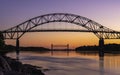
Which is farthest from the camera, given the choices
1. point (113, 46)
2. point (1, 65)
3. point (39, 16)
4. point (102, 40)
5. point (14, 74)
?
point (113, 46)

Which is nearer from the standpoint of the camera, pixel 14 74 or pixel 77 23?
pixel 14 74

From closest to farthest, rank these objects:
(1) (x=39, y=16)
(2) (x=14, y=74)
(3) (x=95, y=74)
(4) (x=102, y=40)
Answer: (2) (x=14, y=74) < (3) (x=95, y=74) < (1) (x=39, y=16) < (4) (x=102, y=40)

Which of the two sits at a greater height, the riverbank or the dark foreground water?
the riverbank

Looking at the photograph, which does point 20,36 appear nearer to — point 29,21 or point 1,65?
point 29,21

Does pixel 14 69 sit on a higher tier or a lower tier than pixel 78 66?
higher

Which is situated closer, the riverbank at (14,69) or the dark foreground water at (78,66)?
the riverbank at (14,69)

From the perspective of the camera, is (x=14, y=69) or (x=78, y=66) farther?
(x=78, y=66)

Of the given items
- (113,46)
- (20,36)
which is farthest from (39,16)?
(113,46)

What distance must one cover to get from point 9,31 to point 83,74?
114 meters

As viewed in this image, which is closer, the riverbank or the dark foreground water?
the riverbank

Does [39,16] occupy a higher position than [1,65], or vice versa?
[39,16]

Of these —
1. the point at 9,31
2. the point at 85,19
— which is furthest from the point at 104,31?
the point at 9,31

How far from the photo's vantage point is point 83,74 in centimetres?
4028

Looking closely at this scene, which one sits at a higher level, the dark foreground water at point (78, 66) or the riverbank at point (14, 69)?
the riverbank at point (14, 69)
